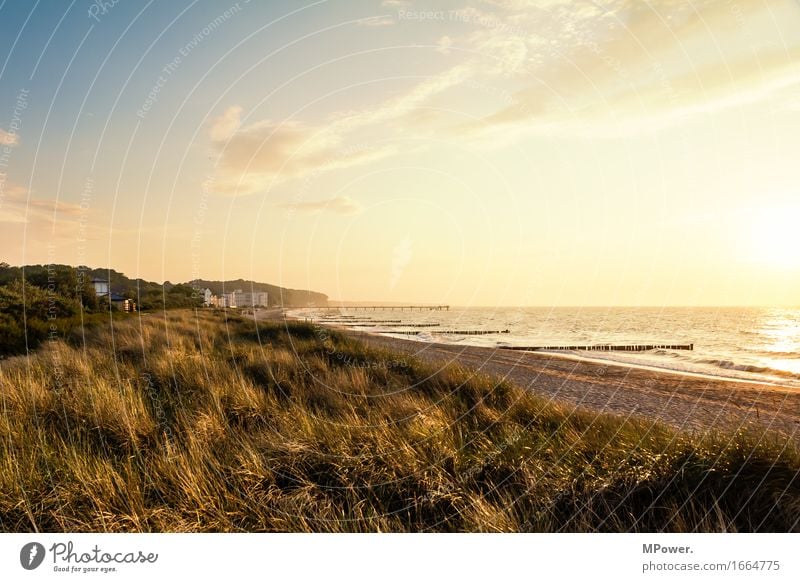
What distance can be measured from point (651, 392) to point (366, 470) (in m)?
14.7

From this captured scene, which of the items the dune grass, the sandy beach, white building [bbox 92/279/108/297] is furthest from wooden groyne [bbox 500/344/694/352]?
the dune grass

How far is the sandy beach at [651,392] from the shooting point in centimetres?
1250

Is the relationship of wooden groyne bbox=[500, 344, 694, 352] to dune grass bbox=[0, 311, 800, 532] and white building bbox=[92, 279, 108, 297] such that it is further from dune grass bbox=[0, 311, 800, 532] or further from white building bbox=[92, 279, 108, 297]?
dune grass bbox=[0, 311, 800, 532]

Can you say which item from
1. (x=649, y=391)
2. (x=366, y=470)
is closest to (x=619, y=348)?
(x=649, y=391)

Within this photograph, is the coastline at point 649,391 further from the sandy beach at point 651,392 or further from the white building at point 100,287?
the white building at point 100,287

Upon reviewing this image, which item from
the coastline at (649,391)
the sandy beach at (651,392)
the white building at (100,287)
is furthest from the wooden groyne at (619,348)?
the white building at (100,287)

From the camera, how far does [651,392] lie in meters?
16.7

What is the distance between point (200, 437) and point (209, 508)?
4.99 ft

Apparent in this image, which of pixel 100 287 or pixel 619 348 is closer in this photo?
pixel 100 287

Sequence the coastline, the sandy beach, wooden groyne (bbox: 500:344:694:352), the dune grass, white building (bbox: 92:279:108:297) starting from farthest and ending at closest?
wooden groyne (bbox: 500:344:694:352)
white building (bbox: 92:279:108:297)
the sandy beach
the coastline
the dune grass

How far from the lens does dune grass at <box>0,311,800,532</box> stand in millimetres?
4168

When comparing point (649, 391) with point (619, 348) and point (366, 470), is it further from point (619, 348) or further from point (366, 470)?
point (619, 348)
